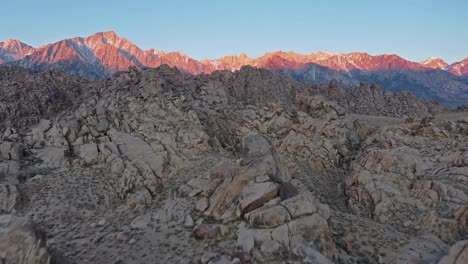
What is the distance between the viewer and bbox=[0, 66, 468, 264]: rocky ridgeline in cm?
1453

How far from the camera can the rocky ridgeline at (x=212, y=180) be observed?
14531mm

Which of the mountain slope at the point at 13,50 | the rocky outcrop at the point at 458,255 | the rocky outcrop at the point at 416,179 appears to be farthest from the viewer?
the mountain slope at the point at 13,50

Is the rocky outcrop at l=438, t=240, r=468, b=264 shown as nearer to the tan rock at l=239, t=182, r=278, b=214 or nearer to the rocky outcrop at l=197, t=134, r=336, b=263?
the rocky outcrop at l=197, t=134, r=336, b=263

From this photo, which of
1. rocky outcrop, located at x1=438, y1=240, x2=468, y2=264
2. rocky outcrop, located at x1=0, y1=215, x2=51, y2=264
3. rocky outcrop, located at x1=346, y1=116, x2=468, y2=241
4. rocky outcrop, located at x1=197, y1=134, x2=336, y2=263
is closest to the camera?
rocky outcrop, located at x1=0, y1=215, x2=51, y2=264

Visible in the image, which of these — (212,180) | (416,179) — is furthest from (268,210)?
(416,179)

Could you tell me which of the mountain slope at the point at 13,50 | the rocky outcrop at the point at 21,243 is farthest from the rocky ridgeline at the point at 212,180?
the mountain slope at the point at 13,50

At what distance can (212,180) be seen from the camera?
18953mm

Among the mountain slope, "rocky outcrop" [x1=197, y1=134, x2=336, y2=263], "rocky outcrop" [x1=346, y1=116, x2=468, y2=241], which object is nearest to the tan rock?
"rocky outcrop" [x1=197, y1=134, x2=336, y2=263]

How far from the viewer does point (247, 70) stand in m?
60.9

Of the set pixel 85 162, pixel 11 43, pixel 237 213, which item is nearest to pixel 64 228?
pixel 85 162

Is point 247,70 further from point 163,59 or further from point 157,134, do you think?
point 163,59

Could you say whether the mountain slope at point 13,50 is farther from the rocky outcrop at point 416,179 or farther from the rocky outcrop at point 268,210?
the rocky outcrop at point 416,179

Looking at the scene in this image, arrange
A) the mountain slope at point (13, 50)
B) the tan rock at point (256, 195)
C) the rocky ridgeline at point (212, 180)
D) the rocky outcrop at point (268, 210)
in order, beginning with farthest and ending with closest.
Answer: the mountain slope at point (13, 50) → the tan rock at point (256, 195) → the rocky ridgeline at point (212, 180) → the rocky outcrop at point (268, 210)

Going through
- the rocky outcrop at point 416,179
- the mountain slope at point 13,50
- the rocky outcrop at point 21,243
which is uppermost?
the mountain slope at point 13,50
